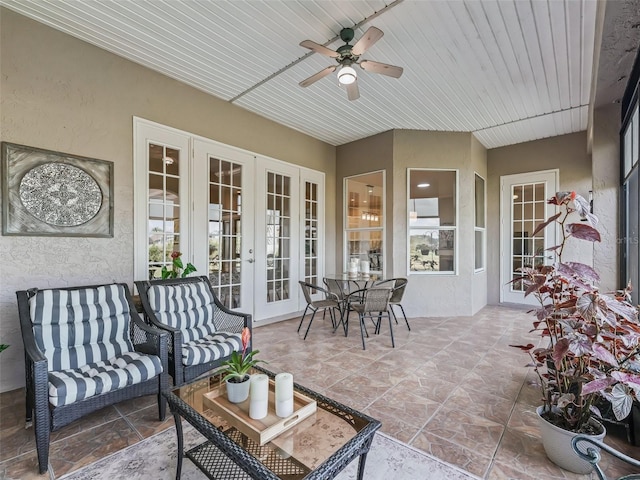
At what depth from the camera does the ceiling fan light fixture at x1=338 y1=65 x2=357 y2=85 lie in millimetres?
2809

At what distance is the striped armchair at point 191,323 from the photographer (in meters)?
2.49

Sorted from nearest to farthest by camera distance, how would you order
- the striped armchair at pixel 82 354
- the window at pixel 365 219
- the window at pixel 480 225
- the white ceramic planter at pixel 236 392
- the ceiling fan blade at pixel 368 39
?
the white ceramic planter at pixel 236 392 → the striped armchair at pixel 82 354 → the ceiling fan blade at pixel 368 39 → the window at pixel 365 219 → the window at pixel 480 225

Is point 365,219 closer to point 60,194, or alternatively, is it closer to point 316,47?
point 316,47

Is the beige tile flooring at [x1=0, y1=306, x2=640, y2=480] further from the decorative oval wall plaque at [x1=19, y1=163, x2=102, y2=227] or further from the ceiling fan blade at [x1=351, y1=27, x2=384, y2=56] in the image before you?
the ceiling fan blade at [x1=351, y1=27, x2=384, y2=56]

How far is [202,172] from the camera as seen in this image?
4.18 meters

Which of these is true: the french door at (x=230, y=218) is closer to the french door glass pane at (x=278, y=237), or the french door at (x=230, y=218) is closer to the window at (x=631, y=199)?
the french door glass pane at (x=278, y=237)

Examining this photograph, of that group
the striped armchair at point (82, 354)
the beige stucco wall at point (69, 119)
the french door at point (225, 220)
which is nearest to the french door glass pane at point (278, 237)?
the french door at point (225, 220)

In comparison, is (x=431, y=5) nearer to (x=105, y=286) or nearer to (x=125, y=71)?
(x=125, y=71)

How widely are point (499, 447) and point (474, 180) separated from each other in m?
4.67

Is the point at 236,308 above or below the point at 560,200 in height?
below

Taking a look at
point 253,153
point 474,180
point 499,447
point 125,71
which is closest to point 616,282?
point 499,447

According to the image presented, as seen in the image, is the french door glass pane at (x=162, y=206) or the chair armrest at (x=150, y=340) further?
the french door glass pane at (x=162, y=206)

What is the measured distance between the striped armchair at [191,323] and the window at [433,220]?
3.51m

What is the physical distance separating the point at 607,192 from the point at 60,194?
5.47 m
